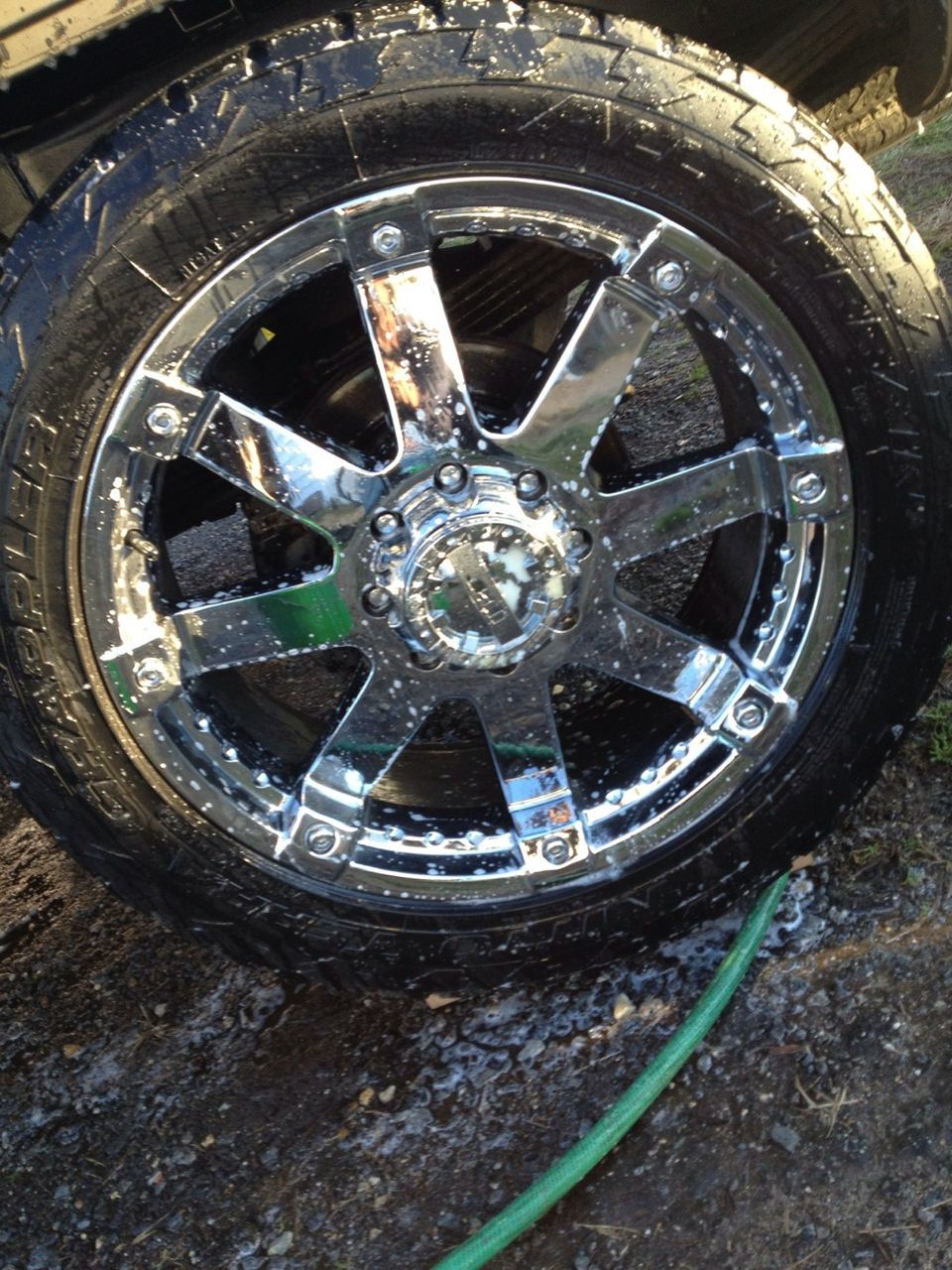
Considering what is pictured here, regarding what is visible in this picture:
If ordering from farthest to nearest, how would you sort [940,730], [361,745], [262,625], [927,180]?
1. [927,180]
2. [940,730]
3. [361,745]
4. [262,625]

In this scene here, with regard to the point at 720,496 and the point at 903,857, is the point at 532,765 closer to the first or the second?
the point at 720,496

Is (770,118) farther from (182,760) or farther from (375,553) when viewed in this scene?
(182,760)

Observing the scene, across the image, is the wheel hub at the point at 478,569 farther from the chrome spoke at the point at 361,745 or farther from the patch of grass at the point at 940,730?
the patch of grass at the point at 940,730

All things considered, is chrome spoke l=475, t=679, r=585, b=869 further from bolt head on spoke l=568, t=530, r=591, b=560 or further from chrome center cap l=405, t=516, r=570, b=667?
bolt head on spoke l=568, t=530, r=591, b=560

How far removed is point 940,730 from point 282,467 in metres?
1.47

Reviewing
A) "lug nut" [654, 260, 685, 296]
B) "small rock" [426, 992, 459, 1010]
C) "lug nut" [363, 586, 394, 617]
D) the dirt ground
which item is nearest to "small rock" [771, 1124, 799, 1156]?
the dirt ground

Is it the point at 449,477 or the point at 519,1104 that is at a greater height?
the point at 449,477

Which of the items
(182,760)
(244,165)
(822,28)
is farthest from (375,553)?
(822,28)

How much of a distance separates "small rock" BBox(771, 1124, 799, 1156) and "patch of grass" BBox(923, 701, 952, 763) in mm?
845

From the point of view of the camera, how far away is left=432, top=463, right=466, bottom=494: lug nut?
5.83 ft

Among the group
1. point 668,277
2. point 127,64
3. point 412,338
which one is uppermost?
point 127,64

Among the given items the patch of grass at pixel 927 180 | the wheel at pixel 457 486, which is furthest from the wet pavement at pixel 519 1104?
the patch of grass at pixel 927 180

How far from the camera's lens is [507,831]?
2012 mm

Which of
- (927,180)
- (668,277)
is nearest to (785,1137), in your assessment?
(668,277)
